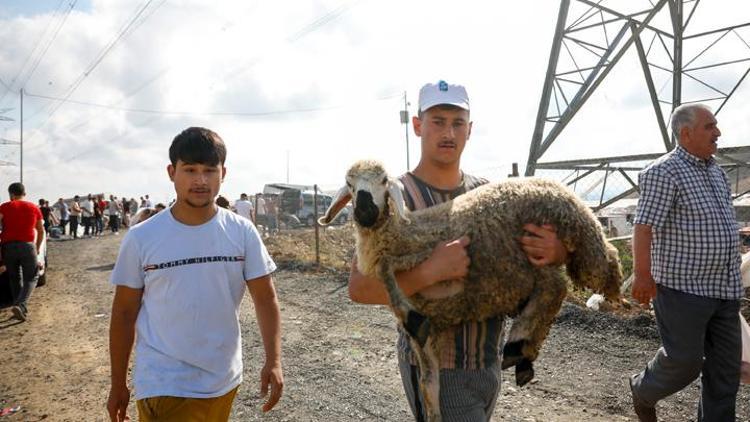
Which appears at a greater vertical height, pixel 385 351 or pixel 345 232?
pixel 345 232

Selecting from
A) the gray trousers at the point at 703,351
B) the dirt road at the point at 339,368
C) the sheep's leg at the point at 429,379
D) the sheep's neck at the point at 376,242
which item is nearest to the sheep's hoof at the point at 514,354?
the sheep's leg at the point at 429,379

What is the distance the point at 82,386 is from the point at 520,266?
4998 millimetres

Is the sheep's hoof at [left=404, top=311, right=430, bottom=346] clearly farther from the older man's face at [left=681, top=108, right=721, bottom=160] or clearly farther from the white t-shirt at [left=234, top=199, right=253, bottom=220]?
the white t-shirt at [left=234, top=199, right=253, bottom=220]

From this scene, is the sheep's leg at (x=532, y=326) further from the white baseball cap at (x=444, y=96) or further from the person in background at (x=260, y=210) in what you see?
the person in background at (x=260, y=210)

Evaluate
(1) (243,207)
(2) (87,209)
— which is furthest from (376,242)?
(2) (87,209)

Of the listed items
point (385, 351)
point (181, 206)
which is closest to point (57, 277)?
point (385, 351)

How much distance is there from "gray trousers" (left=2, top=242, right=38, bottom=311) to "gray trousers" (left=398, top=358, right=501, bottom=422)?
8057 millimetres

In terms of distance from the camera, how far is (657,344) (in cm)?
536

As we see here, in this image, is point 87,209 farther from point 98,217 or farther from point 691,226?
point 691,226

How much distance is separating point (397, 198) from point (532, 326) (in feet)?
2.54

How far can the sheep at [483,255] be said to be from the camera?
2.07m

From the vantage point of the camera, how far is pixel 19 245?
7.89 meters

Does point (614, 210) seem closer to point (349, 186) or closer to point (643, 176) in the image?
point (643, 176)

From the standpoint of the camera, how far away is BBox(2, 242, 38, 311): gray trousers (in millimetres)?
7844
